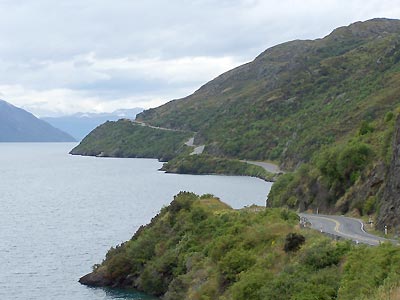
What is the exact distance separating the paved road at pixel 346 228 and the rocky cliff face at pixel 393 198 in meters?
1.52

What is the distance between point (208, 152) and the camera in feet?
650

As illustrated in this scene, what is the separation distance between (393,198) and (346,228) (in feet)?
12.8

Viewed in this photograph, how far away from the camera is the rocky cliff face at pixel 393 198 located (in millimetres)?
38875

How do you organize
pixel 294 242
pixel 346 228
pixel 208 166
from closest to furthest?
1. pixel 294 242
2. pixel 346 228
3. pixel 208 166

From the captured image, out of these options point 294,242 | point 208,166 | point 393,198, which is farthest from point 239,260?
point 208,166

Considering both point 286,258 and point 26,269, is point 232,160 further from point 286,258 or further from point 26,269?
point 286,258

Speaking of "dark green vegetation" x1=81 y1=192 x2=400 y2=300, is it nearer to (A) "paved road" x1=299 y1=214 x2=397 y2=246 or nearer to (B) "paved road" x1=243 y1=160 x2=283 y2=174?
(A) "paved road" x1=299 y1=214 x2=397 y2=246

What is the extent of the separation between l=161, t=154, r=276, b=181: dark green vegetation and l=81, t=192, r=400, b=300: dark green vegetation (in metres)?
113

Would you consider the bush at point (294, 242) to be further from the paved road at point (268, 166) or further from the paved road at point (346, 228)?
the paved road at point (268, 166)

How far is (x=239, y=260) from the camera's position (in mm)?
36688

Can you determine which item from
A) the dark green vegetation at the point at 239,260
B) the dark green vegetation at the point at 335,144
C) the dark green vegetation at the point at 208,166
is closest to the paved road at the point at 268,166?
the dark green vegetation at the point at 335,144

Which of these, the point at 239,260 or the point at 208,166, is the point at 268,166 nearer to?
the point at 208,166

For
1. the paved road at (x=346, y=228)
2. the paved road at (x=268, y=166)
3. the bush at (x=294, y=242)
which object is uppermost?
the bush at (x=294, y=242)

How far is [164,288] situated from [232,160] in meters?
134
